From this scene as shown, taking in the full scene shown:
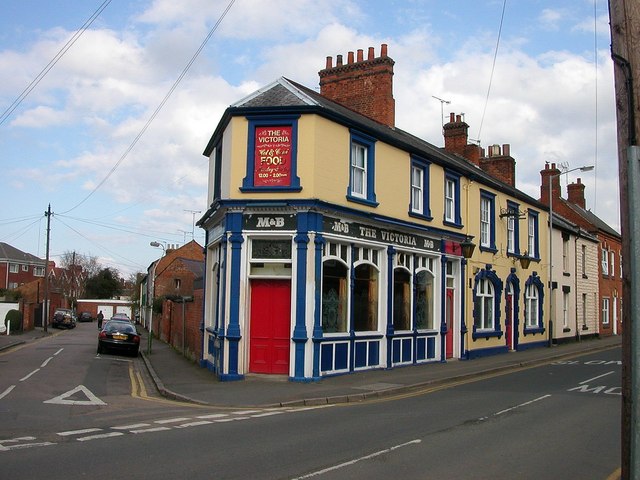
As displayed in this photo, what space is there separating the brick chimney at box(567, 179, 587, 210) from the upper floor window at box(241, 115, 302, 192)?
34.7m

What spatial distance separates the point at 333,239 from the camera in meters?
16.7

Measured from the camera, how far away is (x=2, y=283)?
79.4m

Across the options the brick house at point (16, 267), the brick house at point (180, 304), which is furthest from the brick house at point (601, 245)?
the brick house at point (16, 267)

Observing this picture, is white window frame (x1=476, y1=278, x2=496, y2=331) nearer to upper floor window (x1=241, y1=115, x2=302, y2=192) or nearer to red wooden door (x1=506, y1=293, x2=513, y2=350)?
red wooden door (x1=506, y1=293, x2=513, y2=350)

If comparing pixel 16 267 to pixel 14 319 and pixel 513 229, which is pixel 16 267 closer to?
pixel 14 319

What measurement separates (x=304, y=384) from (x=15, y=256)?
78598 millimetres

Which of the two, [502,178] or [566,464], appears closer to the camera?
[566,464]

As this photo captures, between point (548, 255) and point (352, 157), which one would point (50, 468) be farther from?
point (548, 255)

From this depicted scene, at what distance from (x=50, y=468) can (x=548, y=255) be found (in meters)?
29.3

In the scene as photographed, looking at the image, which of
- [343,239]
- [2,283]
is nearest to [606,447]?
[343,239]

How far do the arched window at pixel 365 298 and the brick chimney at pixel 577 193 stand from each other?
31795 millimetres

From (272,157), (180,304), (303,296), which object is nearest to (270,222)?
(272,157)

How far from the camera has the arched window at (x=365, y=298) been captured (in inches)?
700

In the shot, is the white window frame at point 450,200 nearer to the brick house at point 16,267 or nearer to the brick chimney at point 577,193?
the brick chimney at point 577,193
